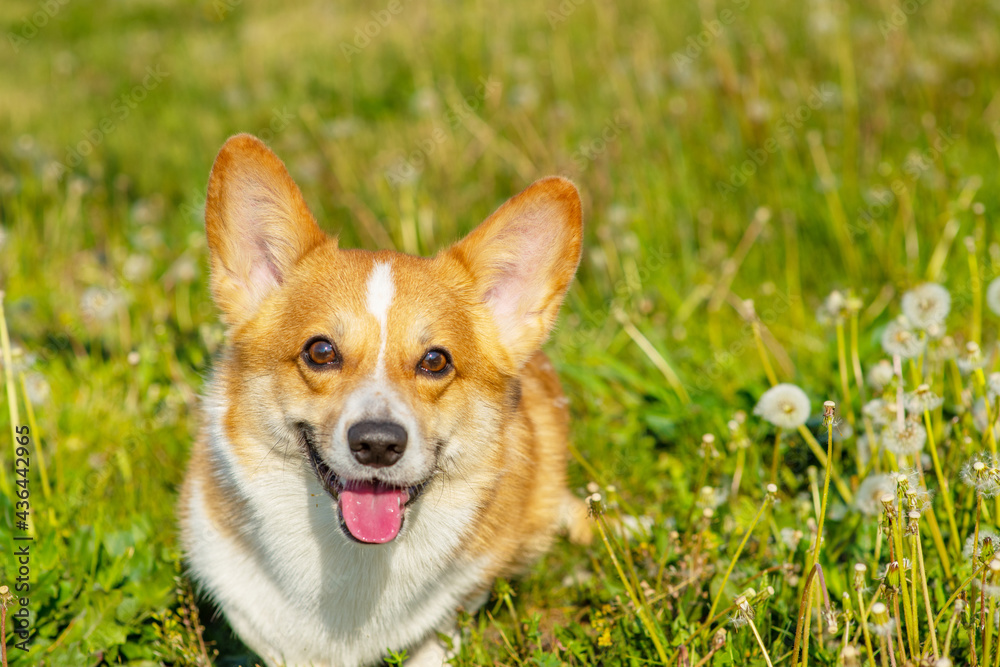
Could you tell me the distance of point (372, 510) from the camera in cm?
213

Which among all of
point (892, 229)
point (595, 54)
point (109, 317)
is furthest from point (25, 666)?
point (595, 54)

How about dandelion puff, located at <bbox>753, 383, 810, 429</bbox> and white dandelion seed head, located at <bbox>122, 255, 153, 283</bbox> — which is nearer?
dandelion puff, located at <bbox>753, 383, 810, 429</bbox>

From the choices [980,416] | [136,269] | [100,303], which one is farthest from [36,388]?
[980,416]

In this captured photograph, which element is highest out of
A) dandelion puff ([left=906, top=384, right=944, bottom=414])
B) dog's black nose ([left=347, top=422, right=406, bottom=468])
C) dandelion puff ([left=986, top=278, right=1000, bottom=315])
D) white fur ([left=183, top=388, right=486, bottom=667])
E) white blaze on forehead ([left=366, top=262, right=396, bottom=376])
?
dandelion puff ([left=986, top=278, right=1000, bottom=315])


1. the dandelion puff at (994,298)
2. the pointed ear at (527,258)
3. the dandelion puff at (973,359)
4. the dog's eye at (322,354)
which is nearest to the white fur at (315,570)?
the dog's eye at (322,354)

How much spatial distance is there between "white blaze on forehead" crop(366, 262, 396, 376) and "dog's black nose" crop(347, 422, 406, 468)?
20 cm

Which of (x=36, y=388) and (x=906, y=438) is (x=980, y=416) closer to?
(x=906, y=438)

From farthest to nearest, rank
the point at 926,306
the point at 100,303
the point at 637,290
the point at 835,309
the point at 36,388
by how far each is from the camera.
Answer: the point at 637,290 → the point at 100,303 → the point at 36,388 → the point at 835,309 → the point at 926,306

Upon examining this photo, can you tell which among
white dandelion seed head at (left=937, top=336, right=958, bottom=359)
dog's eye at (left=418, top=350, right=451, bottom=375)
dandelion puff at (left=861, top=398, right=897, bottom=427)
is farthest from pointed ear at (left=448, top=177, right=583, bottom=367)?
white dandelion seed head at (left=937, top=336, right=958, bottom=359)

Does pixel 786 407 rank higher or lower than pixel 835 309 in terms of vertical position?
lower

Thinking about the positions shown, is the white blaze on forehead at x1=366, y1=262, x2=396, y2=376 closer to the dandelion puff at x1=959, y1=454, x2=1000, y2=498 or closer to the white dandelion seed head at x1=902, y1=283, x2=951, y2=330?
the dandelion puff at x1=959, y1=454, x2=1000, y2=498

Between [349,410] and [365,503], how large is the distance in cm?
27

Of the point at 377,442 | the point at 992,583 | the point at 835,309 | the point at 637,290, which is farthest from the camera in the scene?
the point at 637,290

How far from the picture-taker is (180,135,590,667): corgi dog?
2168 mm
